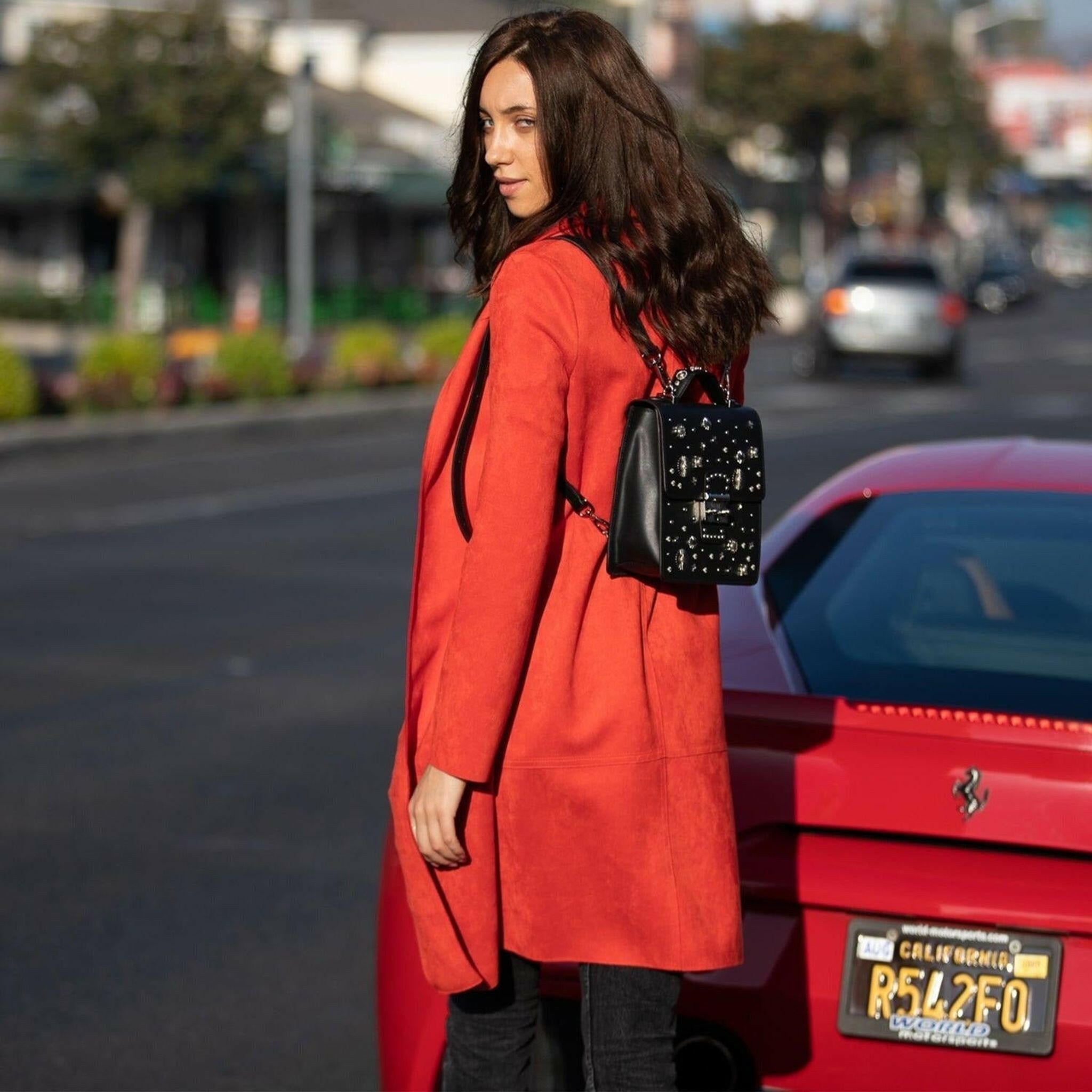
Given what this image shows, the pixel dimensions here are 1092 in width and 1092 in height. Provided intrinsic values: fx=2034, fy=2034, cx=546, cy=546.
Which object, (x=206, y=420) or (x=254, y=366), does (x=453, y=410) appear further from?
(x=254, y=366)

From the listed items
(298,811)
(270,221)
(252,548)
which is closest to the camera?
(298,811)

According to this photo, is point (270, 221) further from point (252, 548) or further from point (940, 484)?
point (940, 484)

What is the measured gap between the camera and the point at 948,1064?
119 inches

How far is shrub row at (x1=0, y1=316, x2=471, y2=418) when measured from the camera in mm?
19578

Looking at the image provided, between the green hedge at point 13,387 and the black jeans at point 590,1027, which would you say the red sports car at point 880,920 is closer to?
the black jeans at point 590,1027

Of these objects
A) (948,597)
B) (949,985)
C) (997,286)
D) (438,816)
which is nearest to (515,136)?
(438,816)

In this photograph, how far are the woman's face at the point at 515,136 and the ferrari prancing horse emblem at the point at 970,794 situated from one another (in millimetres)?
1070

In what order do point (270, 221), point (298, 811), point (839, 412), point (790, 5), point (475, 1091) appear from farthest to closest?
point (790, 5), point (270, 221), point (839, 412), point (298, 811), point (475, 1091)

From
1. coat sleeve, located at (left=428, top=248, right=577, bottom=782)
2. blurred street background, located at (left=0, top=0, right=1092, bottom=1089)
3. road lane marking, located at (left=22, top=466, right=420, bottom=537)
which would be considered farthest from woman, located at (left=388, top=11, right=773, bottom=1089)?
road lane marking, located at (left=22, top=466, right=420, bottom=537)

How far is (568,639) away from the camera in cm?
257

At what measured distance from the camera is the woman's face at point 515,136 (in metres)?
2.69

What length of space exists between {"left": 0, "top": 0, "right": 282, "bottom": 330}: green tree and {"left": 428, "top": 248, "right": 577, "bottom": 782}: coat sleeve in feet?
115

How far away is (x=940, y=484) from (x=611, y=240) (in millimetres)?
1646

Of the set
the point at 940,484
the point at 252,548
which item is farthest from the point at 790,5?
the point at 940,484
